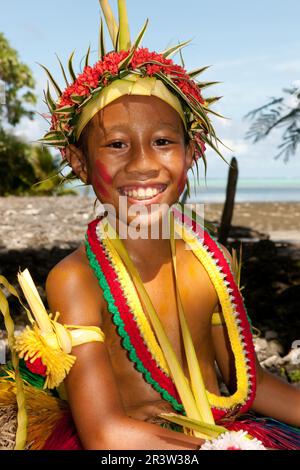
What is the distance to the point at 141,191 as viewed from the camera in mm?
2244

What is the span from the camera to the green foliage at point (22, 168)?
26.8 m

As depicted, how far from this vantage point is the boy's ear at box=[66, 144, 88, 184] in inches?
96.1

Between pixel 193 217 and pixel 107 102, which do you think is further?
pixel 193 217

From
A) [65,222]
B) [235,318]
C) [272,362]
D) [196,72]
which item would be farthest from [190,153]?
[65,222]

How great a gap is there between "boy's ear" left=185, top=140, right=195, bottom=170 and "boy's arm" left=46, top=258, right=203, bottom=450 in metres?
0.61

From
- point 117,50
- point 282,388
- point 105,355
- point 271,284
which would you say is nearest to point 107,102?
point 117,50

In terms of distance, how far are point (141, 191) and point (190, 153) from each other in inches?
14.8

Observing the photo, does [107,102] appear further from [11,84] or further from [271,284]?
[11,84]

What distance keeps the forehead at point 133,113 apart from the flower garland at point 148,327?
0.43 metres

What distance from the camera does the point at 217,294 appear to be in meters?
2.50

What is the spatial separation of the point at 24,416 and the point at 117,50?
4.45ft

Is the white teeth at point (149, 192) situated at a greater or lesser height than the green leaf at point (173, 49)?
lesser

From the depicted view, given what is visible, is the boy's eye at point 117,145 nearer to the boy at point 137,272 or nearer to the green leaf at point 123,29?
the boy at point 137,272

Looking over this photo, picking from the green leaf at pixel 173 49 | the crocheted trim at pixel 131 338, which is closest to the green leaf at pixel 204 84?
the green leaf at pixel 173 49
